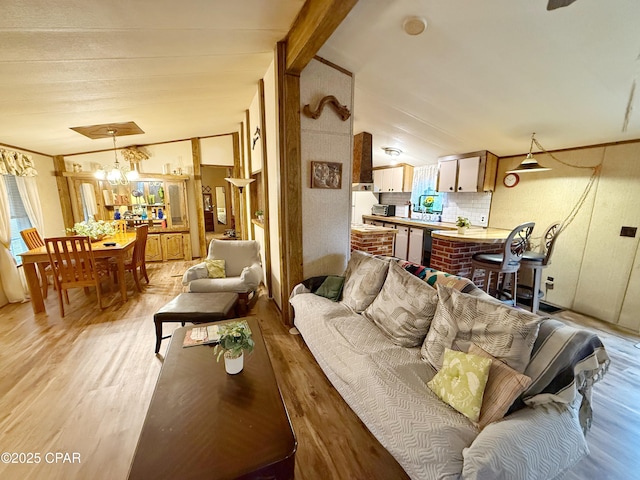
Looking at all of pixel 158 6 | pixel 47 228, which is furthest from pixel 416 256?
pixel 47 228

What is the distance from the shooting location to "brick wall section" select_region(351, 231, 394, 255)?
355cm

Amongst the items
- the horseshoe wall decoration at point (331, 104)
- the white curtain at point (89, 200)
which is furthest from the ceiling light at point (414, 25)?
the white curtain at point (89, 200)

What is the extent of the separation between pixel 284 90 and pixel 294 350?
8.25 feet

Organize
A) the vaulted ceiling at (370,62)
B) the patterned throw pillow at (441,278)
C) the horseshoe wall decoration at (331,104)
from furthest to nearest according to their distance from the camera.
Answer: the horseshoe wall decoration at (331,104)
the patterned throw pillow at (441,278)
the vaulted ceiling at (370,62)

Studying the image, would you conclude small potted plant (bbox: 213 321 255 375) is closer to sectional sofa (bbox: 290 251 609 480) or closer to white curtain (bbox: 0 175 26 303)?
sectional sofa (bbox: 290 251 609 480)

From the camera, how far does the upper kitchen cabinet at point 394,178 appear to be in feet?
18.7

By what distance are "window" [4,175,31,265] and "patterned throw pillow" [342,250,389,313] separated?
4550 mm

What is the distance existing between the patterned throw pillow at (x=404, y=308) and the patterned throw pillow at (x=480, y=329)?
9 centimetres

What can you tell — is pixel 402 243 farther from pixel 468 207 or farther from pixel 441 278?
pixel 441 278

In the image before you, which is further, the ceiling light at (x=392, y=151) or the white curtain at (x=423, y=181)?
the white curtain at (x=423, y=181)

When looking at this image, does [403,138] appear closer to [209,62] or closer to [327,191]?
[327,191]

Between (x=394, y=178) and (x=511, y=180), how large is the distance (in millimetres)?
2394

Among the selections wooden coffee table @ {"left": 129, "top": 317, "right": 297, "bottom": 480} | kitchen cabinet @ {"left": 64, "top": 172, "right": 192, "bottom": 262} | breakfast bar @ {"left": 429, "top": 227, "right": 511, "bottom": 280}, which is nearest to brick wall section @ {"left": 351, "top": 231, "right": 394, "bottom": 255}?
breakfast bar @ {"left": 429, "top": 227, "right": 511, "bottom": 280}

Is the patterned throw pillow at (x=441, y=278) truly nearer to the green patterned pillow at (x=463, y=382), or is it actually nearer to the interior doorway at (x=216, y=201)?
the green patterned pillow at (x=463, y=382)
